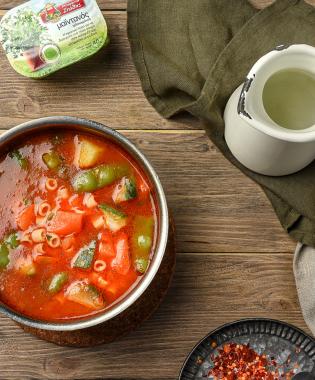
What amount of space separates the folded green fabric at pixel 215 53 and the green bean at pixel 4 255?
1.27 ft

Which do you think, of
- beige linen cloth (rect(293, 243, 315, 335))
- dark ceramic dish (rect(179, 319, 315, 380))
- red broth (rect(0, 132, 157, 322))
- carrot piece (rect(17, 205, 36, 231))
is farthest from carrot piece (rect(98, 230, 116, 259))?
beige linen cloth (rect(293, 243, 315, 335))

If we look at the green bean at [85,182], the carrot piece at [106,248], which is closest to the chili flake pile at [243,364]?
the carrot piece at [106,248]

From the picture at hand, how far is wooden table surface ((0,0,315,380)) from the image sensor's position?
1.31m

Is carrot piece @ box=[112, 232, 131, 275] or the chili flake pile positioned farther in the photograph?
the chili flake pile

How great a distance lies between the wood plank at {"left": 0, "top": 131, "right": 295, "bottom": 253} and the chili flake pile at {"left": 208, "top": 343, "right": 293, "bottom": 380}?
19cm

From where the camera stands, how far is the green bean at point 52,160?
3.94 feet

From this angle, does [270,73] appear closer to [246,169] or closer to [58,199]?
[246,169]

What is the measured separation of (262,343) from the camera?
51.0 inches

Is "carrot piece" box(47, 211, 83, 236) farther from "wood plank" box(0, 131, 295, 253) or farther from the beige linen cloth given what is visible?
the beige linen cloth

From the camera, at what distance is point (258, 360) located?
4.25ft

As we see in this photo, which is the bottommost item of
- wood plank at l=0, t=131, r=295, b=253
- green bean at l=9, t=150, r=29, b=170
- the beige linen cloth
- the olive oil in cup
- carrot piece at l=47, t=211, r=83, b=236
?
the beige linen cloth

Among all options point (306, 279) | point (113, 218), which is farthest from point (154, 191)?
point (306, 279)

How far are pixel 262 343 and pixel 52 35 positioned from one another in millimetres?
688

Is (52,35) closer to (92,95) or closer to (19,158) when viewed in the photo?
(92,95)
